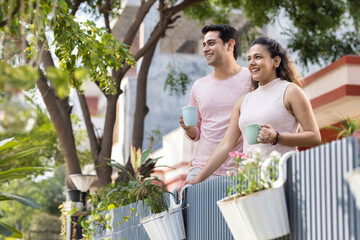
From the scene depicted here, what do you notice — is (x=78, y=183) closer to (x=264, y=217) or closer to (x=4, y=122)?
(x=264, y=217)

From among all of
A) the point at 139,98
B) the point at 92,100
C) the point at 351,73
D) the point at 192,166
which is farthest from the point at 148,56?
the point at 92,100

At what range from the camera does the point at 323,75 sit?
452 inches

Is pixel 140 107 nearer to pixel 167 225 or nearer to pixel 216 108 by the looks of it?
pixel 216 108

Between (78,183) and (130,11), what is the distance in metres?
11.6

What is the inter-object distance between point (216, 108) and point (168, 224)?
92 centimetres

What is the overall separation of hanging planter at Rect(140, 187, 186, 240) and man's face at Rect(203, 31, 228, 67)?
38.6 inches

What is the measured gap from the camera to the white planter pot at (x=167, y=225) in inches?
168

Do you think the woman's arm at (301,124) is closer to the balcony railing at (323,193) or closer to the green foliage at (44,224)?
the balcony railing at (323,193)

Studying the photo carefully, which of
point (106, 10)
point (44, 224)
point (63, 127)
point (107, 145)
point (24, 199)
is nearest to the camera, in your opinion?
point (24, 199)

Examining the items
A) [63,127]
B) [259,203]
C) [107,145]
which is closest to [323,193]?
[259,203]

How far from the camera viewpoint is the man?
15.0 feet

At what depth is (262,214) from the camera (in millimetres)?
2672

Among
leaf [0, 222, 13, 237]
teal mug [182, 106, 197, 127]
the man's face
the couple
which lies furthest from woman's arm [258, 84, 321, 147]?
leaf [0, 222, 13, 237]

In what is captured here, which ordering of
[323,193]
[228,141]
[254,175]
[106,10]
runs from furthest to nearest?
1. [106,10]
2. [228,141]
3. [254,175]
4. [323,193]
